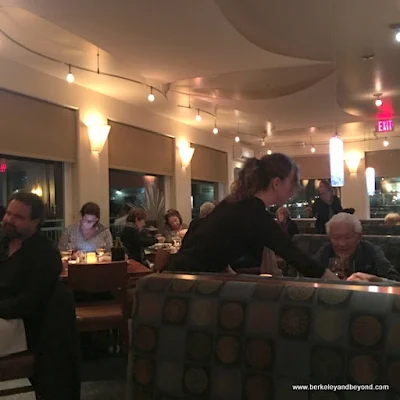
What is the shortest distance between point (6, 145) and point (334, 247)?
3.69 m

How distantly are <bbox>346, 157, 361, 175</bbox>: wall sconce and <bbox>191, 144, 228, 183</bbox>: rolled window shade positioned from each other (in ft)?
11.2

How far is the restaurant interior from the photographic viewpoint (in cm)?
142

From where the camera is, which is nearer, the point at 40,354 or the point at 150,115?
the point at 40,354

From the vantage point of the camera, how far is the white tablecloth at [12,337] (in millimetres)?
2463

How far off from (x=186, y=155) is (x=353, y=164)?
531 centimetres

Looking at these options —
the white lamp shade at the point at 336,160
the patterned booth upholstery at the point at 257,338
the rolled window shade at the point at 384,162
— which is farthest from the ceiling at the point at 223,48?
the rolled window shade at the point at 384,162

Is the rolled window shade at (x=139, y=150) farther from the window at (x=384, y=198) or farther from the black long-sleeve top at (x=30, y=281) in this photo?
the window at (x=384, y=198)

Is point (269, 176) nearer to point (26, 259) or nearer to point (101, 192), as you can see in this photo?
point (26, 259)

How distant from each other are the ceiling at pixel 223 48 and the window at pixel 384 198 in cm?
534

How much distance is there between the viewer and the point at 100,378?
3.61 metres

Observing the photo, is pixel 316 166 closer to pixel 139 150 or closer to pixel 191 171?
pixel 191 171

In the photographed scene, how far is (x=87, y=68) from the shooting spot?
17.5 feet

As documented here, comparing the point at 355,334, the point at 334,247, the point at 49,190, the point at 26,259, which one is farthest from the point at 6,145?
the point at 355,334

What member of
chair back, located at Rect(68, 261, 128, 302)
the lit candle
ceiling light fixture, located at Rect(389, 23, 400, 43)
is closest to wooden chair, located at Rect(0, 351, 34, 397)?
chair back, located at Rect(68, 261, 128, 302)
